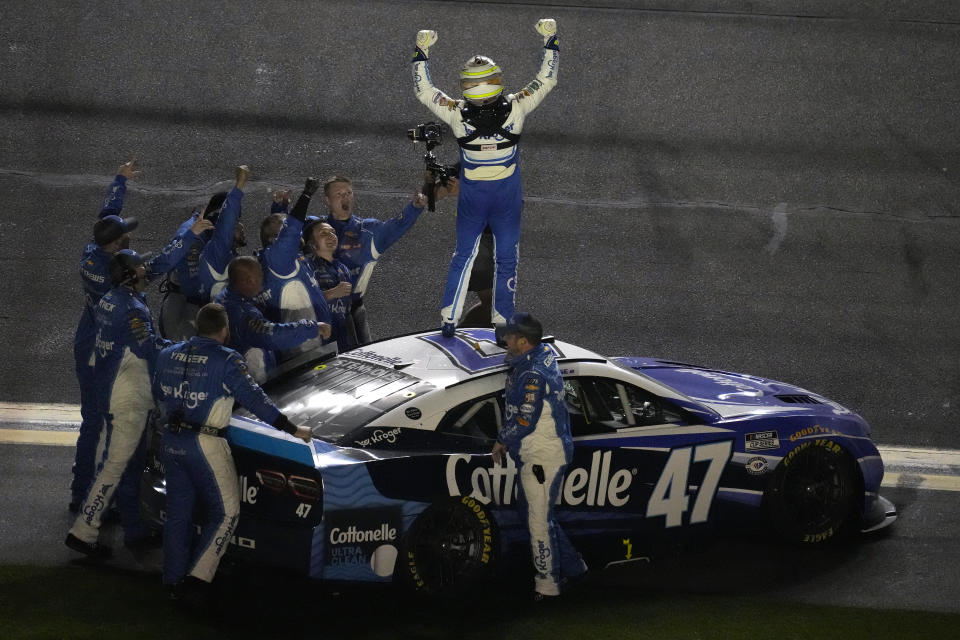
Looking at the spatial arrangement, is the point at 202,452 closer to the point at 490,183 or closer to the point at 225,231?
the point at 225,231

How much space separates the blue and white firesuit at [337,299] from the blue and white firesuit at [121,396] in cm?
173

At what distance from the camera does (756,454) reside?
323 inches

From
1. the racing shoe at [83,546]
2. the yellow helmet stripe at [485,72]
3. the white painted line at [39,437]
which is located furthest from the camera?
the white painted line at [39,437]

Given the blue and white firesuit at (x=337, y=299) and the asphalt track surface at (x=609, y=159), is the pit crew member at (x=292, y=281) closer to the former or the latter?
the blue and white firesuit at (x=337, y=299)

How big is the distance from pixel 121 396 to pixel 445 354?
2.06 m

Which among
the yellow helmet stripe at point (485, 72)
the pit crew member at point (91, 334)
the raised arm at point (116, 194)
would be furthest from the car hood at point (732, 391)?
the raised arm at point (116, 194)

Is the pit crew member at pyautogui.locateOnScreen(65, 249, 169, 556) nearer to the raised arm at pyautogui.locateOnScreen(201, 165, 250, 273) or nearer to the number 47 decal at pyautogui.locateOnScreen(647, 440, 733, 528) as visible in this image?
the raised arm at pyautogui.locateOnScreen(201, 165, 250, 273)

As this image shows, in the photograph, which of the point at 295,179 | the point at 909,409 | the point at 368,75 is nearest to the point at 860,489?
the point at 909,409

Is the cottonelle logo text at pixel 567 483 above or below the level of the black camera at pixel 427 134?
below

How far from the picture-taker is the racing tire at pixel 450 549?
24.0 feet

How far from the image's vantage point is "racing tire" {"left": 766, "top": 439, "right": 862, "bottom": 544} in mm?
8336

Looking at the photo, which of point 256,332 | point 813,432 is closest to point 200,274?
point 256,332

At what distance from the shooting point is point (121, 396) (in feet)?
26.7

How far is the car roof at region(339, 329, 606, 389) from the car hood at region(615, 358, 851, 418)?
0.94 m
